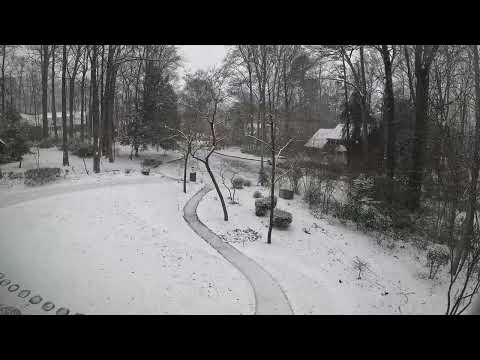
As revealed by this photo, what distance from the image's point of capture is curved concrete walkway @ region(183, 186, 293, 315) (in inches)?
242

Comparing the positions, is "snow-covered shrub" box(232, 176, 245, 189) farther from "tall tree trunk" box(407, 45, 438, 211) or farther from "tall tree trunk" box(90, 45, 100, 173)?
"tall tree trunk" box(407, 45, 438, 211)

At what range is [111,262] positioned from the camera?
23.3 feet

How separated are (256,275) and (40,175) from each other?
11141 millimetres

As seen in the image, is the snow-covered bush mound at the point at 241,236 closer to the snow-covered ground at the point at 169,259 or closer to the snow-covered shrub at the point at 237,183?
the snow-covered ground at the point at 169,259

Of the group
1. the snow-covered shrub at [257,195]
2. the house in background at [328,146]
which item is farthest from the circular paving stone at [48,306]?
the house in background at [328,146]

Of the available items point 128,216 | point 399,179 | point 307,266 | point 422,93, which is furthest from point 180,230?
point 422,93

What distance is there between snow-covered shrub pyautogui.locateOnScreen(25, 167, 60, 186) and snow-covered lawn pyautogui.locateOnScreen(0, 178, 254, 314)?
2.14 metres

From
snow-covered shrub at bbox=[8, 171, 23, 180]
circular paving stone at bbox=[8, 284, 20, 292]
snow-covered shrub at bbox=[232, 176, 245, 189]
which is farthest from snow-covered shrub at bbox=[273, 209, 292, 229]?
snow-covered shrub at bbox=[8, 171, 23, 180]

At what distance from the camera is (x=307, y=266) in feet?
27.6

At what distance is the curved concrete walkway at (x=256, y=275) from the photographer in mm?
6157

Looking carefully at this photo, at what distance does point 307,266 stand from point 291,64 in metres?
16.0

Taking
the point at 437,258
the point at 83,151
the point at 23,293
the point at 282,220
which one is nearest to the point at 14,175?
the point at 83,151

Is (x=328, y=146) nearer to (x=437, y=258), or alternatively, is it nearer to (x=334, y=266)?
(x=437, y=258)
